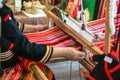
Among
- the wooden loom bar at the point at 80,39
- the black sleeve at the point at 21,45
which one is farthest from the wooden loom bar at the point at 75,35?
the black sleeve at the point at 21,45

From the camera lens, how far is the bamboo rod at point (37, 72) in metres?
1.17

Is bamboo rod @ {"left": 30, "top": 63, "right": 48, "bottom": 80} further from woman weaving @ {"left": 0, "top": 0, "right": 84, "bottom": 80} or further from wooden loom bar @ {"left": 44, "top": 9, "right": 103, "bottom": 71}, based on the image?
wooden loom bar @ {"left": 44, "top": 9, "right": 103, "bottom": 71}

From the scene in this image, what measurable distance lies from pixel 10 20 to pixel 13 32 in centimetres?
7

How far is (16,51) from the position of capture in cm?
124

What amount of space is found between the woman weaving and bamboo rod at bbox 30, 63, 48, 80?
0.12 ft

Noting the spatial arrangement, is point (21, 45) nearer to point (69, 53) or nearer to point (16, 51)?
point (16, 51)

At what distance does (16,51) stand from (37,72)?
144mm

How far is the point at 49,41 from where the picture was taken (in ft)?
5.35

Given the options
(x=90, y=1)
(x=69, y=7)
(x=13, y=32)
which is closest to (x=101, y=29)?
(x=90, y=1)

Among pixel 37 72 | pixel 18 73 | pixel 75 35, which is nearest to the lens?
pixel 37 72

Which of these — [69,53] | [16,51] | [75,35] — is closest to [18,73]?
[16,51]

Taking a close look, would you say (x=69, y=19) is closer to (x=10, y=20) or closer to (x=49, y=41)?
(x=49, y=41)

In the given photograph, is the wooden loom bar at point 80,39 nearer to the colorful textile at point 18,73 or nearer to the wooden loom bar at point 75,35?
the wooden loom bar at point 75,35

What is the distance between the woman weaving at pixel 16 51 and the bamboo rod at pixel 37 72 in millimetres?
36
